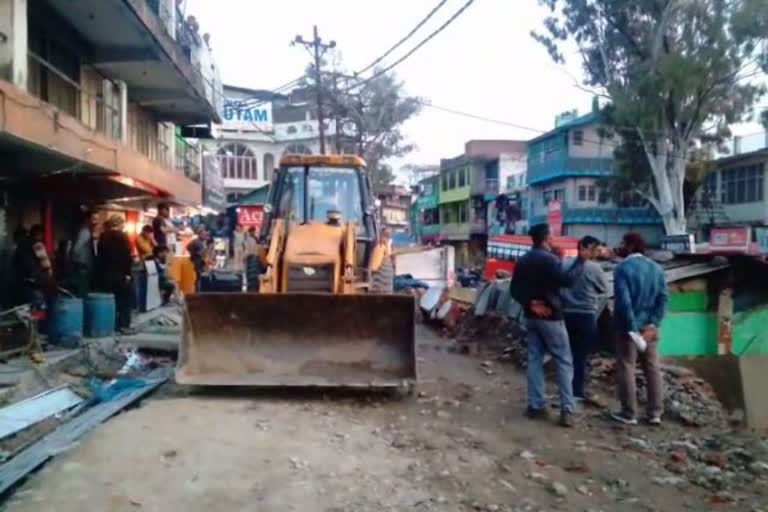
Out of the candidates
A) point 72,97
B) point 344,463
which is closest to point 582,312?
point 344,463

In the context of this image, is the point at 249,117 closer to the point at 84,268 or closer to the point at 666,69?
the point at 666,69

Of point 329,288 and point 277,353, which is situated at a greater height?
point 329,288

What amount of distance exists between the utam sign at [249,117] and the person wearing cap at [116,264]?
29040 mm

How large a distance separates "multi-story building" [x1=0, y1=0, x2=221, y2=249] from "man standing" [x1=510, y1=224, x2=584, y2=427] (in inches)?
202

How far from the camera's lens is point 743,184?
34438 mm

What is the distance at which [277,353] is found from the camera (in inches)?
302

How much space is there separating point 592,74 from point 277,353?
26.3m

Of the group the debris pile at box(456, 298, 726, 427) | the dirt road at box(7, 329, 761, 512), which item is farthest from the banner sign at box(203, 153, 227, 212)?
the dirt road at box(7, 329, 761, 512)

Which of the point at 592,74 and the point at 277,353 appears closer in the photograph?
the point at 277,353

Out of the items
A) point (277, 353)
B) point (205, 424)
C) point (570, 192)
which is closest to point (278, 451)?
point (205, 424)

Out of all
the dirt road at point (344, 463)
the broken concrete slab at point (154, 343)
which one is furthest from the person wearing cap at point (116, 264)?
the dirt road at point (344, 463)

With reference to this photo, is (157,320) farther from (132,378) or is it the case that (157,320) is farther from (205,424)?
(205,424)

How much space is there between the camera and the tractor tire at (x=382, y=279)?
9.10 meters

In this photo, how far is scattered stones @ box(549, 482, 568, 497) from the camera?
4996 millimetres
